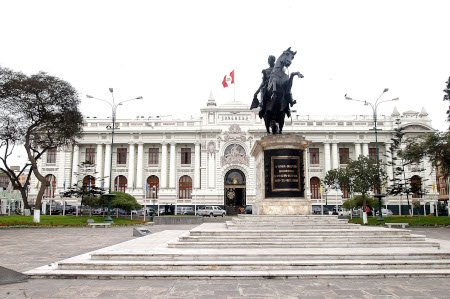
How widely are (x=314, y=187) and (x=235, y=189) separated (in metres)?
11.0

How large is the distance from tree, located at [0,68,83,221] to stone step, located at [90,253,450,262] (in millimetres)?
22602

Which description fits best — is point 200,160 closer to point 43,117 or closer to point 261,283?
point 43,117

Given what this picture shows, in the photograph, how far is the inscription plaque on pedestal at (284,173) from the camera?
47.1 feet

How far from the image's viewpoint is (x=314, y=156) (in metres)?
57.1

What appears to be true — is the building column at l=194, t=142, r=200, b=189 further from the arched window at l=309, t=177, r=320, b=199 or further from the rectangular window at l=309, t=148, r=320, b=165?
the rectangular window at l=309, t=148, r=320, b=165

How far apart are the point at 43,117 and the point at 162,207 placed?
2578 centimetres

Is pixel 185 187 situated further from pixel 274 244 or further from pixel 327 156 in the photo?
pixel 274 244

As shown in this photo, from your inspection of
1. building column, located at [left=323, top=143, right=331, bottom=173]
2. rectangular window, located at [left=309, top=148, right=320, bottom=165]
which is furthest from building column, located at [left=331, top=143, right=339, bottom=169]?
rectangular window, located at [left=309, top=148, right=320, bottom=165]

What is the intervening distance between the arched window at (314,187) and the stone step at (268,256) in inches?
1794

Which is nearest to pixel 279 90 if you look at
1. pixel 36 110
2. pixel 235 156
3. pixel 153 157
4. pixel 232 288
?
pixel 232 288

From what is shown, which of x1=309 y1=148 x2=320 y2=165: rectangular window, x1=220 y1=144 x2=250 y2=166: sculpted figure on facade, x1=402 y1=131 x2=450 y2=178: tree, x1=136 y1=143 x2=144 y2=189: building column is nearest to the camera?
x1=402 y1=131 x2=450 y2=178: tree

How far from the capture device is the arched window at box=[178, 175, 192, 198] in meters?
56.3

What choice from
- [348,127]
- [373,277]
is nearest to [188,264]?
[373,277]

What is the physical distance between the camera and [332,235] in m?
11.8
